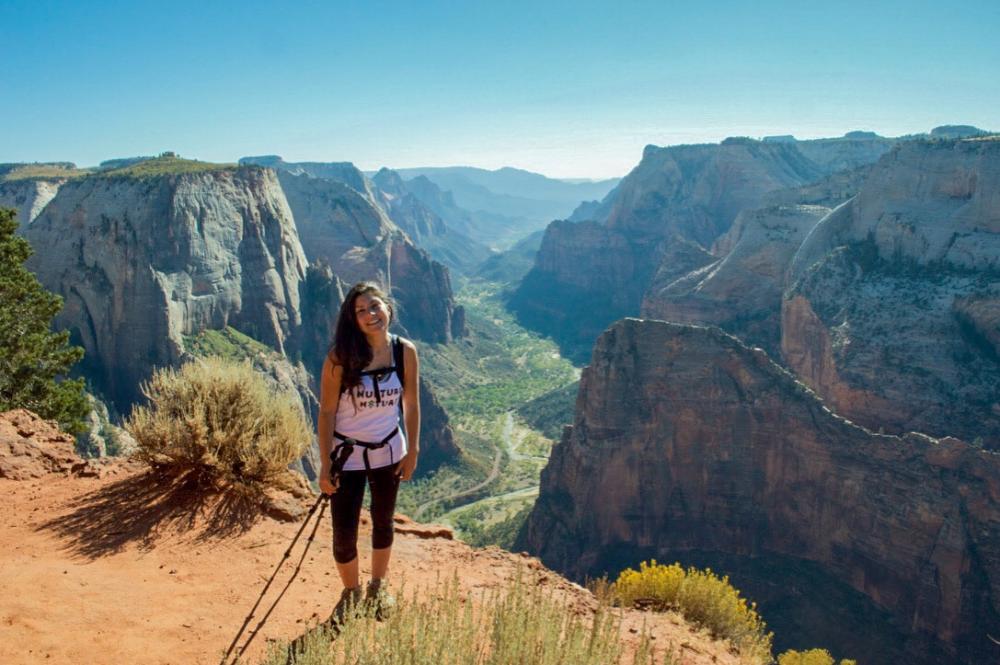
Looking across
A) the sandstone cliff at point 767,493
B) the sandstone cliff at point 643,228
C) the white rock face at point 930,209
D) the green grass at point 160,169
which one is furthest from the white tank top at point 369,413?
the sandstone cliff at point 643,228

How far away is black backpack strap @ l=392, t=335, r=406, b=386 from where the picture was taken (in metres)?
5.99

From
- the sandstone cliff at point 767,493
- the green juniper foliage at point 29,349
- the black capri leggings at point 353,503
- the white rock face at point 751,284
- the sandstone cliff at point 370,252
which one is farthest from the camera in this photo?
the sandstone cliff at point 370,252

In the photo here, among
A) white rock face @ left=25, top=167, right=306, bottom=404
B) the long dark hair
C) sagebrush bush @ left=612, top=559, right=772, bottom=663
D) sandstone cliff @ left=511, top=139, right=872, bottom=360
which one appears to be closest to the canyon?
white rock face @ left=25, top=167, right=306, bottom=404

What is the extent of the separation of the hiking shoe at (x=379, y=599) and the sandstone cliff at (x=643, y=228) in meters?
103

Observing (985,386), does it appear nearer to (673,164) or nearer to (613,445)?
(613,445)

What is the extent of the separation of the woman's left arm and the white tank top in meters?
0.15

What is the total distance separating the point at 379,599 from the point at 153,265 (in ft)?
158

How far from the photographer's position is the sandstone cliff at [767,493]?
24.4m

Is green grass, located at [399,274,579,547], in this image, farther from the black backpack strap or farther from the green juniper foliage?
the black backpack strap

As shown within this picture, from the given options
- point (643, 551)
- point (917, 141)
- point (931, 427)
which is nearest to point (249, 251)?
point (643, 551)

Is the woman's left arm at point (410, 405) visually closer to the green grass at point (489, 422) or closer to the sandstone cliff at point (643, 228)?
the green grass at point (489, 422)

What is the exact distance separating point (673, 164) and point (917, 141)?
78856 mm

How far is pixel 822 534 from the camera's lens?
94.6 ft

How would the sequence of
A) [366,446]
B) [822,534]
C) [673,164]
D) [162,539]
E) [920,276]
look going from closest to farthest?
[366,446] < [162,539] < [822,534] < [920,276] < [673,164]
